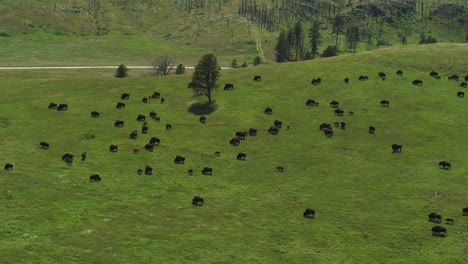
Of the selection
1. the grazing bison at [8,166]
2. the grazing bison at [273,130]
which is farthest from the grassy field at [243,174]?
the grazing bison at [273,130]

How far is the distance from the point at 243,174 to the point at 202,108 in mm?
25724

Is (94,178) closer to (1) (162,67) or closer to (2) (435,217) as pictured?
(2) (435,217)

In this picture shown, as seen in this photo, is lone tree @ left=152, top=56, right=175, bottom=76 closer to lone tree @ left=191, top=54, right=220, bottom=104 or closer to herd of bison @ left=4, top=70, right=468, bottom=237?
herd of bison @ left=4, top=70, right=468, bottom=237

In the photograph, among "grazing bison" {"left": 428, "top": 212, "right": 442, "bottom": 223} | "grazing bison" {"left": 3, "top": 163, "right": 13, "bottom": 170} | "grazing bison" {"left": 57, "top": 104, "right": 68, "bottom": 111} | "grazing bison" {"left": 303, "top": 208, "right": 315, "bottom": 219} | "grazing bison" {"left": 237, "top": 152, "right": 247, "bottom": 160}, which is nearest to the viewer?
"grazing bison" {"left": 428, "top": 212, "right": 442, "bottom": 223}

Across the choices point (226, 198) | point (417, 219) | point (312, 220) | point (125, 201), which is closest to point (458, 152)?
point (417, 219)

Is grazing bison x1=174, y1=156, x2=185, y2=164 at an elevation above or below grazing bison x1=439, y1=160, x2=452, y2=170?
below

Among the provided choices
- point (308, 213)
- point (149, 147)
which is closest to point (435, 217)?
point (308, 213)

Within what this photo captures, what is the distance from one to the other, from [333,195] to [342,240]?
10.1m

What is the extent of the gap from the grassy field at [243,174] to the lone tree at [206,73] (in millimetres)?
3753

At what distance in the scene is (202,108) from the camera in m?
82.4

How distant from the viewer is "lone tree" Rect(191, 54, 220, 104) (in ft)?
269

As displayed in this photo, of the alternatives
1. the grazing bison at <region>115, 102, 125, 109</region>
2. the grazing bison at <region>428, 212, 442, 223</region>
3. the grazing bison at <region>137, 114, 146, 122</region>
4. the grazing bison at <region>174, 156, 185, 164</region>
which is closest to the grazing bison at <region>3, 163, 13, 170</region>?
the grazing bison at <region>174, 156, 185, 164</region>

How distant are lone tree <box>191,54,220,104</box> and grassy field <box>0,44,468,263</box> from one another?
375cm

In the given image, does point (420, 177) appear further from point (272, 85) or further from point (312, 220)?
point (272, 85)
